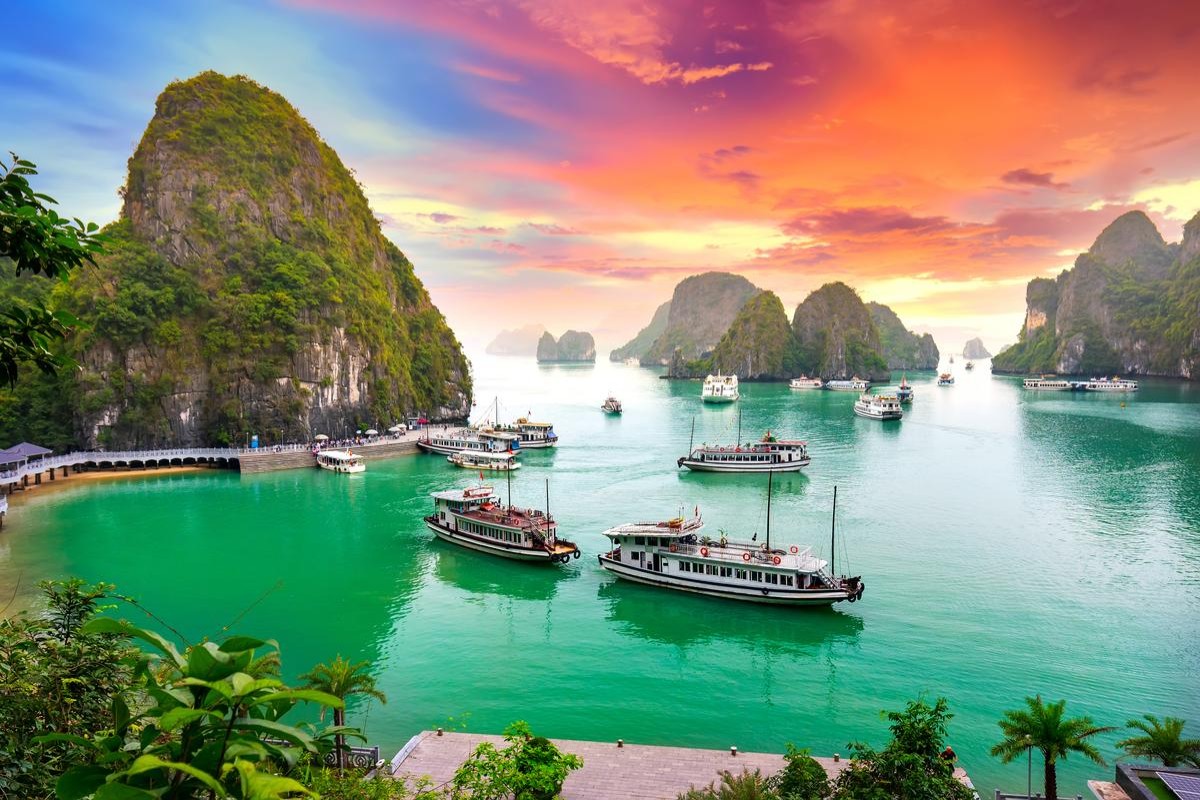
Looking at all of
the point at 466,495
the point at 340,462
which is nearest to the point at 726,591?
the point at 466,495

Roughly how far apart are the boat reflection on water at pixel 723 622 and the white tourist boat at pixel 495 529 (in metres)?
7.14

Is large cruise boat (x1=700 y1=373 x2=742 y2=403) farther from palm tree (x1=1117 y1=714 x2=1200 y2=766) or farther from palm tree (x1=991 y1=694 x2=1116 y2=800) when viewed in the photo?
palm tree (x1=991 y1=694 x2=1116 y2=800)

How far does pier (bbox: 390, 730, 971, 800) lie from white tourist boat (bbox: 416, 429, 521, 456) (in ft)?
225

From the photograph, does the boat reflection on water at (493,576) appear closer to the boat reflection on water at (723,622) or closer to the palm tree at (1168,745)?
the boat reflection on water at (723,622)

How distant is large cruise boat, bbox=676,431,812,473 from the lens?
88375mm

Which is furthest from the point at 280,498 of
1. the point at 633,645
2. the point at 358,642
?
the point at 633,645

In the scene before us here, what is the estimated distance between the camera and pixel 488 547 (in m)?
53.8

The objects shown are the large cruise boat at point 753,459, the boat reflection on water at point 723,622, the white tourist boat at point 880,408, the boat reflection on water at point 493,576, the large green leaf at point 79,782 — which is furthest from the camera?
the white tourist boat at point 880,408

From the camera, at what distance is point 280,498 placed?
7450cm

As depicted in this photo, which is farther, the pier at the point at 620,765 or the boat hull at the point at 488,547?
the boat hull at the point at 488,547

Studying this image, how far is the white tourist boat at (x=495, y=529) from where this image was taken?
51719mm

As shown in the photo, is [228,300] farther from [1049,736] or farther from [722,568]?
[1049,736]

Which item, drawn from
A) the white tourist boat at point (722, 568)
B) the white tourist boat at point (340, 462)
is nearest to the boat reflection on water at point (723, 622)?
the white tourist boat at point (722, 568)

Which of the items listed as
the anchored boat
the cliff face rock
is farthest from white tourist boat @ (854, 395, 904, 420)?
the anchored boat
